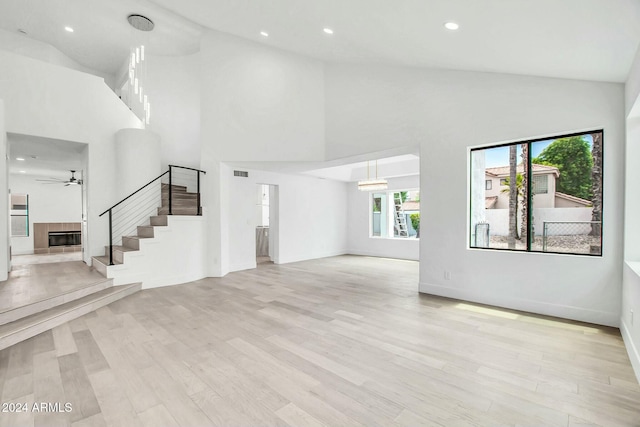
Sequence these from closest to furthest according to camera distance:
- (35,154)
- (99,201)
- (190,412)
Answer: (190,412), (99,201), (35,154)

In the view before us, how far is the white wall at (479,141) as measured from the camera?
3.56 meters

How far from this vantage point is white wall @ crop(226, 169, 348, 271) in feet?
25.0

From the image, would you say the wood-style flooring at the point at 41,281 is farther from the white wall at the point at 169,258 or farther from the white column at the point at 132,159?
the white column at the point at 132,159

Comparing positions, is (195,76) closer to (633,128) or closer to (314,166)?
(314,166)

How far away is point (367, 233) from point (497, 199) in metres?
6.30

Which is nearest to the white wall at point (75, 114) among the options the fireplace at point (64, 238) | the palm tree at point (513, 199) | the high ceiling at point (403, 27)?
the high ceiling at point (403, 27)

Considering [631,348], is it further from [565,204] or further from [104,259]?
[104,259]

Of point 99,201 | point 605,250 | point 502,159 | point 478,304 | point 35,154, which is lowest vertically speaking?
point 478,304

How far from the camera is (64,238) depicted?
10.0 m

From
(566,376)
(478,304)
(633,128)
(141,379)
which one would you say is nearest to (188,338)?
(141,379)

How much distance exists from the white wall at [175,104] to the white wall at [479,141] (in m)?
4.48

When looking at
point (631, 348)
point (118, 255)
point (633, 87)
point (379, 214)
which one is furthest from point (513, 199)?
point (118, 255)

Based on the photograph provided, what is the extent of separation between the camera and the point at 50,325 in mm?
3605

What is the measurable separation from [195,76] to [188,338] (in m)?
7.54
